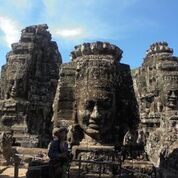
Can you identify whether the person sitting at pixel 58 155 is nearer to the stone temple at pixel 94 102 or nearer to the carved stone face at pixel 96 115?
the stone temple at pixel 94 102

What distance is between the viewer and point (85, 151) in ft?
38.1

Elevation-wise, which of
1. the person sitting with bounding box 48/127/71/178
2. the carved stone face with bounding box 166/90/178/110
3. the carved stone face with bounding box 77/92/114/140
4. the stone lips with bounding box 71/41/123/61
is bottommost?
the person sitting with bounding box 48/127/71/178

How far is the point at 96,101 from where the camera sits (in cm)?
1223

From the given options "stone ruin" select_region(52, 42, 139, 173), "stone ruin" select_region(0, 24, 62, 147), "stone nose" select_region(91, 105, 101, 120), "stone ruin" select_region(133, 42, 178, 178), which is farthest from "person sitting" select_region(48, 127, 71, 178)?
"stone ruin" select_region(0, 24, 62, 147)

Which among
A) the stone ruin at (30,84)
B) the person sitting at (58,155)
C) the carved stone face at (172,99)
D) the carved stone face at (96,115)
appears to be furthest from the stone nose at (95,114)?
the carved stone face at (172,99)

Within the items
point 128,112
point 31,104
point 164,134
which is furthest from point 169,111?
point 128,112

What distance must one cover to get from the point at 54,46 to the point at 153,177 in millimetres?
16604

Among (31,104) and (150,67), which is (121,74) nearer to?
(31,104)

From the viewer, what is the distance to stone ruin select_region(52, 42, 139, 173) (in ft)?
39.9

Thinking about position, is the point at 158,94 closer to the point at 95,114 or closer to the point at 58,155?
the point at 95,114

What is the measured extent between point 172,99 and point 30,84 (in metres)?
8.65

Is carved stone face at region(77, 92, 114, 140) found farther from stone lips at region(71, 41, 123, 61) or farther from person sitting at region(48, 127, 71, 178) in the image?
person sitting at region(48, 127, 71, 178)

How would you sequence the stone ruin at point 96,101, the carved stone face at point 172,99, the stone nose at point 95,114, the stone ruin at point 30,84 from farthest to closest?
the carved stone face at point 172,99 → the stone ruin at point 30,84 → the stone ruin at point 96,101 → the stone nose at point 95,114

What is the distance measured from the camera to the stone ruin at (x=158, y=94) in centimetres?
2154
